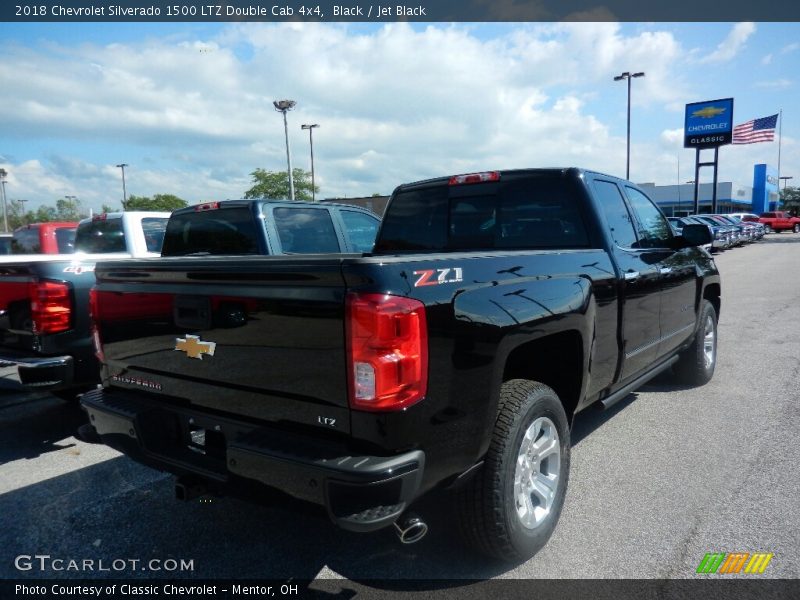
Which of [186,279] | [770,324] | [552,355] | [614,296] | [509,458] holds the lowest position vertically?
[770,324]

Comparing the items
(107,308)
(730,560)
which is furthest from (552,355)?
(107,308)

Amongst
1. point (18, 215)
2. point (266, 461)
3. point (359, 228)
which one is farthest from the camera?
point (18, 215)

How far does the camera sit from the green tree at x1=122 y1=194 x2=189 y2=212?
66.3 m

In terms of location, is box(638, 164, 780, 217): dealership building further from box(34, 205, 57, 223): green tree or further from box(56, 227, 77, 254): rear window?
box(34, 205, 57, 223): green tree

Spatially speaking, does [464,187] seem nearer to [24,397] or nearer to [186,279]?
[186,279]

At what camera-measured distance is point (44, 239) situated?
10.1m

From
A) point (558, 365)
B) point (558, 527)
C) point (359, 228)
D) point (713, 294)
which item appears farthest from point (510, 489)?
point (359, 228)

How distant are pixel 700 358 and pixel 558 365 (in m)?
2.98

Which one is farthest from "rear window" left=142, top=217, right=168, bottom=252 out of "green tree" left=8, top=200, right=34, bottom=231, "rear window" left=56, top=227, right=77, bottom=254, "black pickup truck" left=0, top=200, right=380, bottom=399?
"green tree" left=8, top=200, right=34, bottom=231

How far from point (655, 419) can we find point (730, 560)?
2071 millimetres

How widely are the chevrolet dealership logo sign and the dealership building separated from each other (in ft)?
203

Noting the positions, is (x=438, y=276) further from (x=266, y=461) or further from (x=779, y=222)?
(x=779, y=222)

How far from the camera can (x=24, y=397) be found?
19.8ft

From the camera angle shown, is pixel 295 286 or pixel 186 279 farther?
pixel 186 279
